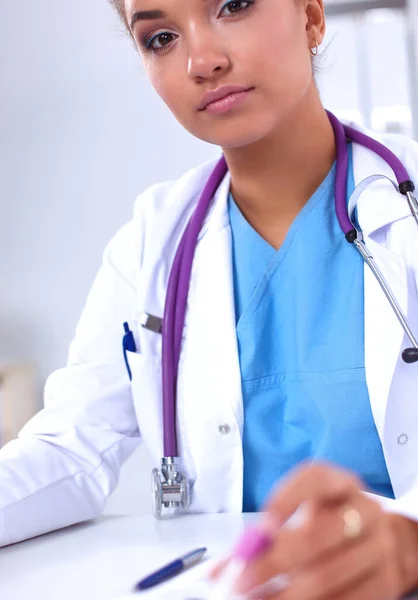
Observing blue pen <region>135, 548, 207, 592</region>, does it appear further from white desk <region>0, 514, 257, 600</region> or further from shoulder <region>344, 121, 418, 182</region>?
shoulder <region>344, 121, 418, 182</region>

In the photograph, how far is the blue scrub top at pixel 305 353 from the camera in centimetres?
92

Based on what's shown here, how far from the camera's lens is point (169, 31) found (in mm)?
960

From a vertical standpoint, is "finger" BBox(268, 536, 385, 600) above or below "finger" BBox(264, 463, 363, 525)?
below

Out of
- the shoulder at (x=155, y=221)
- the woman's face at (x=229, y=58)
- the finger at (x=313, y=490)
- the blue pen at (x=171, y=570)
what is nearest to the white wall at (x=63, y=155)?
the shoulder at (x=155, y=221)

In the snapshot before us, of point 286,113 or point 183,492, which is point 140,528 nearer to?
point 183,492

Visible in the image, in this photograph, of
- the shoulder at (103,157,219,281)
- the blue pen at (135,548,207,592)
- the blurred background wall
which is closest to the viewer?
the blue pen at (135,548,207,592)

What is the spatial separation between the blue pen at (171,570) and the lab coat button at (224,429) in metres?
0.31

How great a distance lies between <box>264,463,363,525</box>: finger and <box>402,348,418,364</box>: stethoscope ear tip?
46 centimetres

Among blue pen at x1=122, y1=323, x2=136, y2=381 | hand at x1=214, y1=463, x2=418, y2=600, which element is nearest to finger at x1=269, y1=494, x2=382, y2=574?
hand at x1=214, y1=463, x2=418, y2=600

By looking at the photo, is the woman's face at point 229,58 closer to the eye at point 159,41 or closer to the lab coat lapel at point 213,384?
the eye at point 159,41

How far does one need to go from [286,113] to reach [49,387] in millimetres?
500

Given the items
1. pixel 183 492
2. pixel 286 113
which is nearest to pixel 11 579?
pixel 183 492

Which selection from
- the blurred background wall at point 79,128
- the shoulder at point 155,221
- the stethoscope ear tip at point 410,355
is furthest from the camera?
the blurred background wall at point 79,128

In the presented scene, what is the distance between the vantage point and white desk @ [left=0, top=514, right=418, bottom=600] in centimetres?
65
